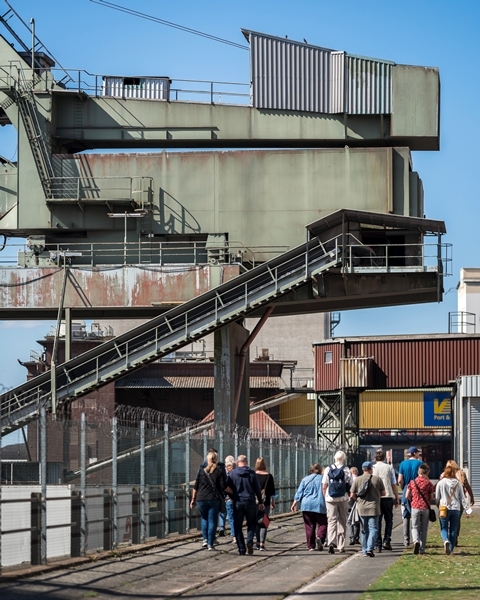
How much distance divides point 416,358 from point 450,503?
41.4m

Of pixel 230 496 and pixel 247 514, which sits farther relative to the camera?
pixel 230 496

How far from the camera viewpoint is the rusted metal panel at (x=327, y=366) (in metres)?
65.4

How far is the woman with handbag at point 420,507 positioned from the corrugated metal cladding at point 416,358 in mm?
40059

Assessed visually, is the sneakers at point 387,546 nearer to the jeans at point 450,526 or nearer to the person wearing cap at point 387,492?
the person wearing cap at point 387,492

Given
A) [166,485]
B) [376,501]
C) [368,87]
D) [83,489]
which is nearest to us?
[83,489]

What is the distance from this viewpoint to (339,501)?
2286cm

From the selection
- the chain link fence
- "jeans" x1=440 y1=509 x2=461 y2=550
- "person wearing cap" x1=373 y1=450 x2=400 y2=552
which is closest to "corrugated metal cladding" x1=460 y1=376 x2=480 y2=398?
the chain link fence

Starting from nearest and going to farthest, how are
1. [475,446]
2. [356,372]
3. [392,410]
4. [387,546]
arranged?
[387,546] < [475,446] < [356,372] < [392,410]

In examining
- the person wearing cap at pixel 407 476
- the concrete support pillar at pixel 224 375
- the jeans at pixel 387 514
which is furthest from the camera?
the concrete support pillar at pixel 224 375

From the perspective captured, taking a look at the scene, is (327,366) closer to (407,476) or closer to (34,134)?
(34,134)

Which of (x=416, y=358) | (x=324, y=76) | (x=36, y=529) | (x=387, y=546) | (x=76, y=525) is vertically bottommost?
(x=387, y=546)

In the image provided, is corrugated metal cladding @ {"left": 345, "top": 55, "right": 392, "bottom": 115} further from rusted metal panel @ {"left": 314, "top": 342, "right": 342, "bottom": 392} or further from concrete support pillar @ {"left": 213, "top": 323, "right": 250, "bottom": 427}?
rusted metal panel @ {"left": 314, "top": 342, "right": 342, "bottom": 392}

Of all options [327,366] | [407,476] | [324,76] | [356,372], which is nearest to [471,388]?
[324,76]

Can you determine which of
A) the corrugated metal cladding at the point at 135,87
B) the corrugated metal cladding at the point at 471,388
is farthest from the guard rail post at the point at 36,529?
the corrugated metal cladding at the point at 471,388
